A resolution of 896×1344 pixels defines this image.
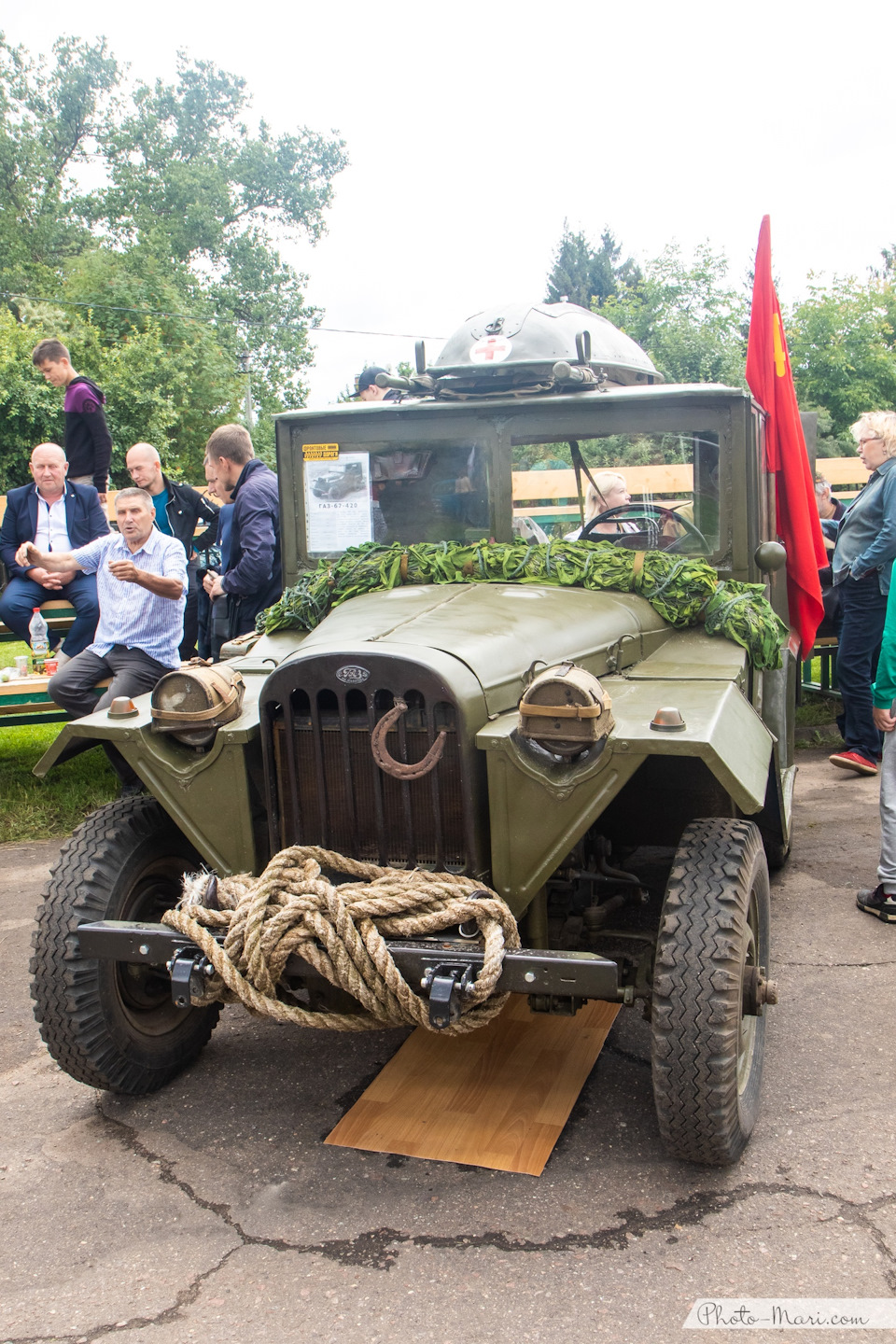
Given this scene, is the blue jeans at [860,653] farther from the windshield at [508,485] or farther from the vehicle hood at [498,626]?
the vehicle hood at [498,626]

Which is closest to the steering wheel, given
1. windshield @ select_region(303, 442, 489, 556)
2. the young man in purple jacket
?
windshield @ select_region(303, 442, 489, 556)

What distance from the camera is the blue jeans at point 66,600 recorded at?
6.76 meters

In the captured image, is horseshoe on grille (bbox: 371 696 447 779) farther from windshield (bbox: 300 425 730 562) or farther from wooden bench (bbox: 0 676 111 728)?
wooden bench (bbox: 0 676 111 728)

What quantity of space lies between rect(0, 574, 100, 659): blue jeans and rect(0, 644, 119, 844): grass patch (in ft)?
2.21

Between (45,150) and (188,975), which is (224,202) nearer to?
(45,150)

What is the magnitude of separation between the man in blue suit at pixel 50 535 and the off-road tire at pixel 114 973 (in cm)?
355

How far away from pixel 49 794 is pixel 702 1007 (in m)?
5.34

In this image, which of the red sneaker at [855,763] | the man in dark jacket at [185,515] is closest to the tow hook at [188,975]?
the man in dark jacket at [185,515]

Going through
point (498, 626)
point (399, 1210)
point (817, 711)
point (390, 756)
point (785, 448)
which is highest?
point (785, 448)

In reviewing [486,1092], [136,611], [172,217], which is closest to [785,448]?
[136,611]

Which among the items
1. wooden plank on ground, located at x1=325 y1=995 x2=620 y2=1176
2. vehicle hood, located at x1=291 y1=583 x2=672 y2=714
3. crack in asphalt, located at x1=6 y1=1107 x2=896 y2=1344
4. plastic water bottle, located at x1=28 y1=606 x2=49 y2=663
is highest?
vehicle hood, located at x1=291 y1=583 x2=672 y2=714

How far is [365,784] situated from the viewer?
3113mm

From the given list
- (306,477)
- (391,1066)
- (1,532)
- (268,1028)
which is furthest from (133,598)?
(391,1066)

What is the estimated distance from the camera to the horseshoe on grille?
2.94 m
